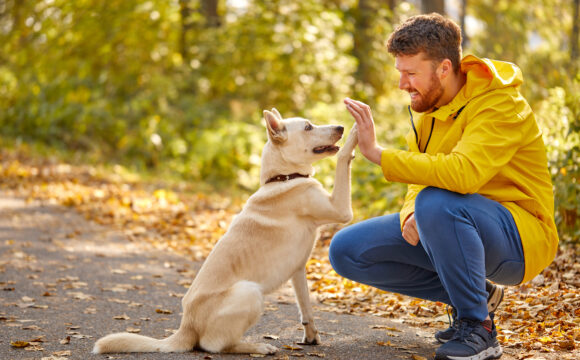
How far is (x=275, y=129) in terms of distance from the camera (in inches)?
153

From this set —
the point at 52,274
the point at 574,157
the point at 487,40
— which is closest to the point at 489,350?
the point at 574,157

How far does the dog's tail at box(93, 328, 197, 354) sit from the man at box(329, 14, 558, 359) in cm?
138

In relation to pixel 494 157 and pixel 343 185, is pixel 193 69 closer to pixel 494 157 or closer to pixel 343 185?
pixel 343 185

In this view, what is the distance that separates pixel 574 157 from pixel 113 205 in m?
6.34

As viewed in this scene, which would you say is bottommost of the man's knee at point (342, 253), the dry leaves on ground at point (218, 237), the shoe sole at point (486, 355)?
the dry leaves on ground at point (218, 237)

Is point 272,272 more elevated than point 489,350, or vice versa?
point 272,272

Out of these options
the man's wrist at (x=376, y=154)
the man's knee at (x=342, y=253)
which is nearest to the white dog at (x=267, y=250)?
the man's knee at (x=342, y=253)

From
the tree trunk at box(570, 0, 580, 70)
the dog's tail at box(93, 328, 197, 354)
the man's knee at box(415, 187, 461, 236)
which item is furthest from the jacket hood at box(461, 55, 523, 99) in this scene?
the tree trunk at box(570, 0, 580, 70)

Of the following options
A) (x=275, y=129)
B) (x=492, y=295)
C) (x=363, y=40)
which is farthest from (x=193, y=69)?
(x=492, y=295)

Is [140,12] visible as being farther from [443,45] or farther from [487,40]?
[443,45]

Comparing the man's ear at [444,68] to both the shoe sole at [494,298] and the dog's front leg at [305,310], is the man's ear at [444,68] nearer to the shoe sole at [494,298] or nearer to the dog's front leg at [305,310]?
the shoe sole at [494,298]

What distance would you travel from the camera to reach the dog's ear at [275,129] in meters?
3.83

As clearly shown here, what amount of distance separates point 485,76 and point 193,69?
11.2m

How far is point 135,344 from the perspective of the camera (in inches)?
130
